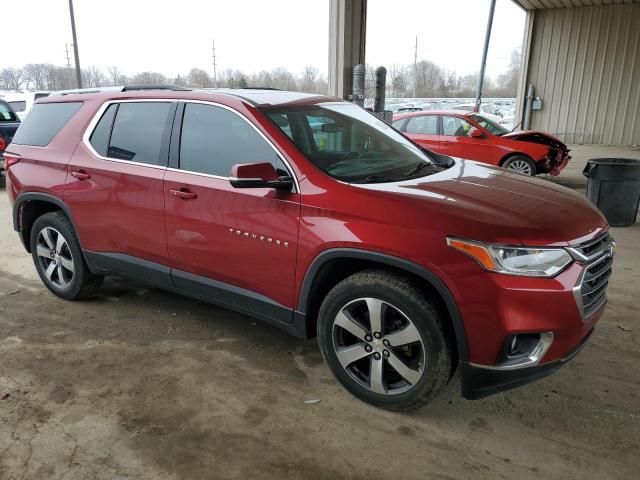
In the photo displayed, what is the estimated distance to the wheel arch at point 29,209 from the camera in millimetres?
4090

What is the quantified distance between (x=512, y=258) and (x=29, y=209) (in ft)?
12.8

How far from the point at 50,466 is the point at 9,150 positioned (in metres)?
2.99

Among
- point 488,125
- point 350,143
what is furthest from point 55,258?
point 488,125

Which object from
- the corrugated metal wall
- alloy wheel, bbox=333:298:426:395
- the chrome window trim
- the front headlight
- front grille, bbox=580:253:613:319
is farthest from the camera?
the corrugated metal wall

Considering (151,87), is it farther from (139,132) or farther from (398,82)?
(398,82)

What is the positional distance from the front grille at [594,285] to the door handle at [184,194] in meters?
2.23

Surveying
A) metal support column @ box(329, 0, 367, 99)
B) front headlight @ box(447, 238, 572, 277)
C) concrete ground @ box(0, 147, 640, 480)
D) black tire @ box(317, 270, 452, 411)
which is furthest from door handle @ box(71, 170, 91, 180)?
metal support column @ box(329, 0, 367, 99)

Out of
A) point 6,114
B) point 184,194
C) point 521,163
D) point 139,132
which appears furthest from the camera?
point 6,114

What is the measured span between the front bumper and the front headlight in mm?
466

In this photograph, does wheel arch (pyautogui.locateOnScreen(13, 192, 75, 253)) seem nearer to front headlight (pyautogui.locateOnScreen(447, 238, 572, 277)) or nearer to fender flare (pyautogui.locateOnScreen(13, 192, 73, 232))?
fender flare (pyautogui.locateOnScreen(13, 192, 73, 232))

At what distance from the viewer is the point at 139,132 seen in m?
3.59

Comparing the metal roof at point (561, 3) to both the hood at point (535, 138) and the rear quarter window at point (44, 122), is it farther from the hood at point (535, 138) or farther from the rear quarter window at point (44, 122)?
the rear quarter window at point (44, 122)

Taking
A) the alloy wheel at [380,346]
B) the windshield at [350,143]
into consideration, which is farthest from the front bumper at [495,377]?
the windshield at [350,143]

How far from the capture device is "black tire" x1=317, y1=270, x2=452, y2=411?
2.50 m
